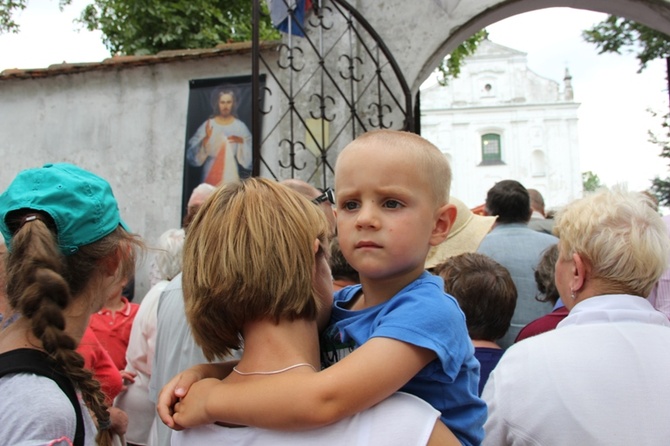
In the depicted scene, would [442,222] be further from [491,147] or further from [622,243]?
[491,147]

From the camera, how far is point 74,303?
166 centimetres

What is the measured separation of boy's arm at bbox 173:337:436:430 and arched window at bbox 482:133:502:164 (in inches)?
1795

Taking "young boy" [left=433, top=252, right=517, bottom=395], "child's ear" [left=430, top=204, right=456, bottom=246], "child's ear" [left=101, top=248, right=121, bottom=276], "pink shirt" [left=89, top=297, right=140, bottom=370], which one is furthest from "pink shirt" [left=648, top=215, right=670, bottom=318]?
"pink shirt" [left=89, top=297, right=140, bottom=370]

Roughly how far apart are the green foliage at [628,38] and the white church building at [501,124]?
116 ft

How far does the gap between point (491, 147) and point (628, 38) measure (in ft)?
126

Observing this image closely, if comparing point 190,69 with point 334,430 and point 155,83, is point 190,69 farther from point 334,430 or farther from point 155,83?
point 334,430

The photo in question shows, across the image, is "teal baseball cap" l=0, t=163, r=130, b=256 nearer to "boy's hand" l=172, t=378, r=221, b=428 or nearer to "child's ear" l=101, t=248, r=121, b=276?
"child's ear" l=101, t=248, r=121, b=276

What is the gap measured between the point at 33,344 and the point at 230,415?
1.77 feet

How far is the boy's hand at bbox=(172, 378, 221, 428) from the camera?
1.38 meters

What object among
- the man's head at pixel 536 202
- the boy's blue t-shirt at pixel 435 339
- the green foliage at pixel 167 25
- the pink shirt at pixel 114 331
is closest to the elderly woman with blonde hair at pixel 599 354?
the boy's blue t-shirt at pixel 435 339

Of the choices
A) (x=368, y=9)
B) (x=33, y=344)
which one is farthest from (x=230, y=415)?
(x=368, y=9)

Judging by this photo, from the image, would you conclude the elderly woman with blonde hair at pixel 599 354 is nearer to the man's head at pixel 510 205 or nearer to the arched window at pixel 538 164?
the man's head at pixel 510 205

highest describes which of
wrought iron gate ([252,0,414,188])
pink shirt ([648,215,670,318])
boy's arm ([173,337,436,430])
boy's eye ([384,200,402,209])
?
wrought iron gate ([252,0,414,188])

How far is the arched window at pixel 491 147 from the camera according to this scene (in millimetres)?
45594
